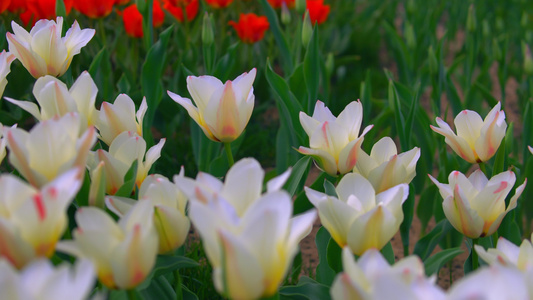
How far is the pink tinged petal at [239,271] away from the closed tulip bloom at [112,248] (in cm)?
9

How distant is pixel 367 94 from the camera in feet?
6.08

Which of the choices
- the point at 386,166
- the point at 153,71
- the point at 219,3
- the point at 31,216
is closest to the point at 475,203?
the point at 386,166

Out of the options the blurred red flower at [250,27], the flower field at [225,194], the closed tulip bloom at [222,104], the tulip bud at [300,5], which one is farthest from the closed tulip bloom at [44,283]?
the blurred red flower at [250,27]

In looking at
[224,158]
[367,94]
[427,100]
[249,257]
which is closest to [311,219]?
[249,257]

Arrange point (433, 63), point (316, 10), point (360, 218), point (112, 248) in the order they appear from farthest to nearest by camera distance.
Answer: point (316, 10)
point (433, 63)
point (360, 218)
point (112, 248)

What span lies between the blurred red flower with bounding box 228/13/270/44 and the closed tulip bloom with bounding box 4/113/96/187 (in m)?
1.50

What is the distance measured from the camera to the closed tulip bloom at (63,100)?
35.9 inches

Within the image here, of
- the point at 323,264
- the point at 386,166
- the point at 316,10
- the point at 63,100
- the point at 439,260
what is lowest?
the point at 316,10

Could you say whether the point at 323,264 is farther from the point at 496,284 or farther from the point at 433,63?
the point at 433,63

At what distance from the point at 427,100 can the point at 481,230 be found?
2.37 m

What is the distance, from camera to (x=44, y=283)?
1.68 feet

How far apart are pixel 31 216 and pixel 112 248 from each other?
9 centimetres

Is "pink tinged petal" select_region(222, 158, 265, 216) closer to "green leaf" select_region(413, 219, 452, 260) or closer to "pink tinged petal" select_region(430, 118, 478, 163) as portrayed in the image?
"pink tinged petal" select_region(430, 118, 478, 163)

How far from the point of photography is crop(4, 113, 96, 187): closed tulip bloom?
72cm
